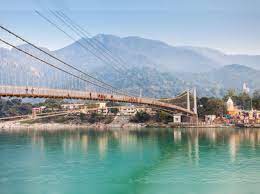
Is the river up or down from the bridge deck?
down

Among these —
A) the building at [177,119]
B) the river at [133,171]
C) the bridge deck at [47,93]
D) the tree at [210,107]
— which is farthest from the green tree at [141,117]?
the bridge deck at [47,93]

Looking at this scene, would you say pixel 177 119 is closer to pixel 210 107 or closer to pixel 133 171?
pixel 210 107

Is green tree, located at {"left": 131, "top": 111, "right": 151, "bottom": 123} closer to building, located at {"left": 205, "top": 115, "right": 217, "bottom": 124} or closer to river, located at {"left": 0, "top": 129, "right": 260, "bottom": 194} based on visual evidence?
building, located at {"left": 205, "top": 115, "right": 217, "bottom": 124}

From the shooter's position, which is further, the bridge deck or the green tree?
the green tree

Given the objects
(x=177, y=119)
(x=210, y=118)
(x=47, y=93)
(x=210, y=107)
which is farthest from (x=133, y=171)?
(x=210, y=107)

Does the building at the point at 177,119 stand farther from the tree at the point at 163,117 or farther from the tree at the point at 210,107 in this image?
the tree at the point at 210,107

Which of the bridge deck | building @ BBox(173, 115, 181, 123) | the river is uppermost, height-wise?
the bridge deck

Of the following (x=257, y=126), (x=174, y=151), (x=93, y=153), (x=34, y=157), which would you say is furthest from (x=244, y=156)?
(x=257, y=126)

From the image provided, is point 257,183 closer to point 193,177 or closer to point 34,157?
point 193,177

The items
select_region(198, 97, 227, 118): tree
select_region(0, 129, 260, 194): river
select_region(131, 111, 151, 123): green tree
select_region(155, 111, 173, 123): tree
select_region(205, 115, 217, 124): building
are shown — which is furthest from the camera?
select_region(131, 111, 151, 123): green tree

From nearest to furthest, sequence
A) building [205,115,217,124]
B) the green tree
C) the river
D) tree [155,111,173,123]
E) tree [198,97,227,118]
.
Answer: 1. the river
2. building [205,115,217,124]
3. tree [198,97,227,118]
4. tree [155,111,173,123]
5. the green tree

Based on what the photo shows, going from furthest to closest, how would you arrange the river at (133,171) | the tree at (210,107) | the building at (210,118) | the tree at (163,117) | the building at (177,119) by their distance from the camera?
the tree at (163,117) → the tree at (210,107) → the building at (177,119) → the building at (210,118) → the river at (133,171)

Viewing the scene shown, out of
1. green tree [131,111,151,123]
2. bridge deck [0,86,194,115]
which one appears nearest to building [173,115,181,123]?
green tree [131,111,151,123]
